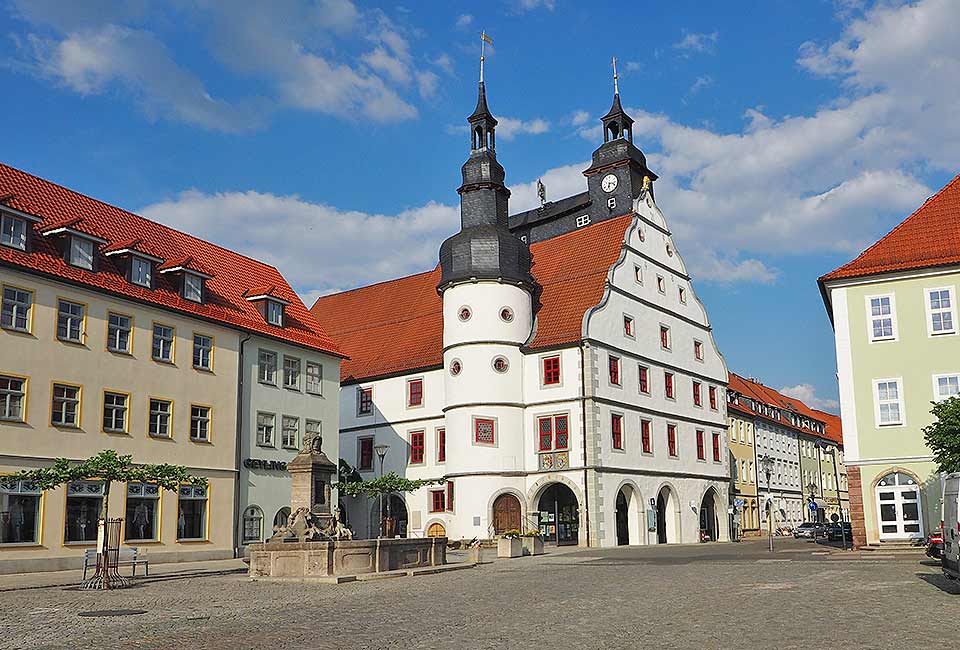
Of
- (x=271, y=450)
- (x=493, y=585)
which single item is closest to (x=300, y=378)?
(x=271, y=450)

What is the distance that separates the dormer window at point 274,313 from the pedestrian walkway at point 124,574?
36.7 feet

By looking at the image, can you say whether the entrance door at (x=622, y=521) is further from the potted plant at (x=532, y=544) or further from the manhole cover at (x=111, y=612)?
the manhole cover at (x=111, y=612)

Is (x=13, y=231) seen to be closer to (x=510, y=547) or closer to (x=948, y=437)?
(x=510, y=547)

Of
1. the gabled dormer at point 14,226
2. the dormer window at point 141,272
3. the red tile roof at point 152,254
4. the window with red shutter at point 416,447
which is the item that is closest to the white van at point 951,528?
the red tile roof at point 152,254

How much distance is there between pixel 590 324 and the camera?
4578cm

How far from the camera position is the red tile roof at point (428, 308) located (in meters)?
48.0

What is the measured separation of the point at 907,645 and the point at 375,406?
4414cm

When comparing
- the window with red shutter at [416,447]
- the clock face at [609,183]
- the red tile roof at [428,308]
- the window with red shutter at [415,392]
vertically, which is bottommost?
the window with red shutter at [416,447]

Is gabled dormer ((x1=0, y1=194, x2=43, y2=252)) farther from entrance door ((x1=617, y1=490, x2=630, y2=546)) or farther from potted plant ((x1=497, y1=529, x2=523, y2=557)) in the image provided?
entrance door ((x1=617, y1=490, x2=630, y2=546))

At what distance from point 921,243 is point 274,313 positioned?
2487cm

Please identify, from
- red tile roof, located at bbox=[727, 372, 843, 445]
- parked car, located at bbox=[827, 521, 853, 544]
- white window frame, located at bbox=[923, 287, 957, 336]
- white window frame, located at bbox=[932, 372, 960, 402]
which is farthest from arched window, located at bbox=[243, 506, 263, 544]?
red tile roof, located at bbox=[727, 372, 843, 445]

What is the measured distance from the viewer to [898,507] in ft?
107

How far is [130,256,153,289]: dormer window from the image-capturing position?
3344cm

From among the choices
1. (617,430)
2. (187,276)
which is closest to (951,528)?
(187,276)
